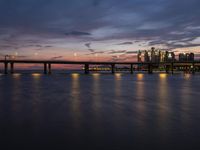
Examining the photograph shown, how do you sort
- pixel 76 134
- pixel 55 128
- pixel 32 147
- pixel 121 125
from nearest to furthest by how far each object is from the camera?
1. pixel 32 147
2. pixel 76 134
3. pixel 55 128
4. pixel 121 125

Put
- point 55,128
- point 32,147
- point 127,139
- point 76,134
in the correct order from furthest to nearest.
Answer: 1. point 55,128
2. point 76,134
3. point 127,139
4. point 32,147

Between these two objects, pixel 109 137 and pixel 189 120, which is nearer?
pixel 109 137

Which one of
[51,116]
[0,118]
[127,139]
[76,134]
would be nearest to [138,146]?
[127,139]

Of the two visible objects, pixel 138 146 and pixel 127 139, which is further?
pixel 127 139

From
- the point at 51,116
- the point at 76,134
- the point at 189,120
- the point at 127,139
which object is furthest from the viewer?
the point at 51,116

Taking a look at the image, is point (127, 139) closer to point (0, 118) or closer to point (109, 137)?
point (109, 137)

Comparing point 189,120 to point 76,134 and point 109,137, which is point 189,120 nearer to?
point 109,137

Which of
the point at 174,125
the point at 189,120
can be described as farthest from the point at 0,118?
the point at 189,120

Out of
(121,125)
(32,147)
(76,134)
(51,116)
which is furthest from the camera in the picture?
(51,116)

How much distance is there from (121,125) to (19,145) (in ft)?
15.3

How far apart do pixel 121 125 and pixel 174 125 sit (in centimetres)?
231

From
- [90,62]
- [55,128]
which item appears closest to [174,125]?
[55,128]

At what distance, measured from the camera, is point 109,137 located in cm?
880

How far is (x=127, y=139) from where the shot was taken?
857 cm
